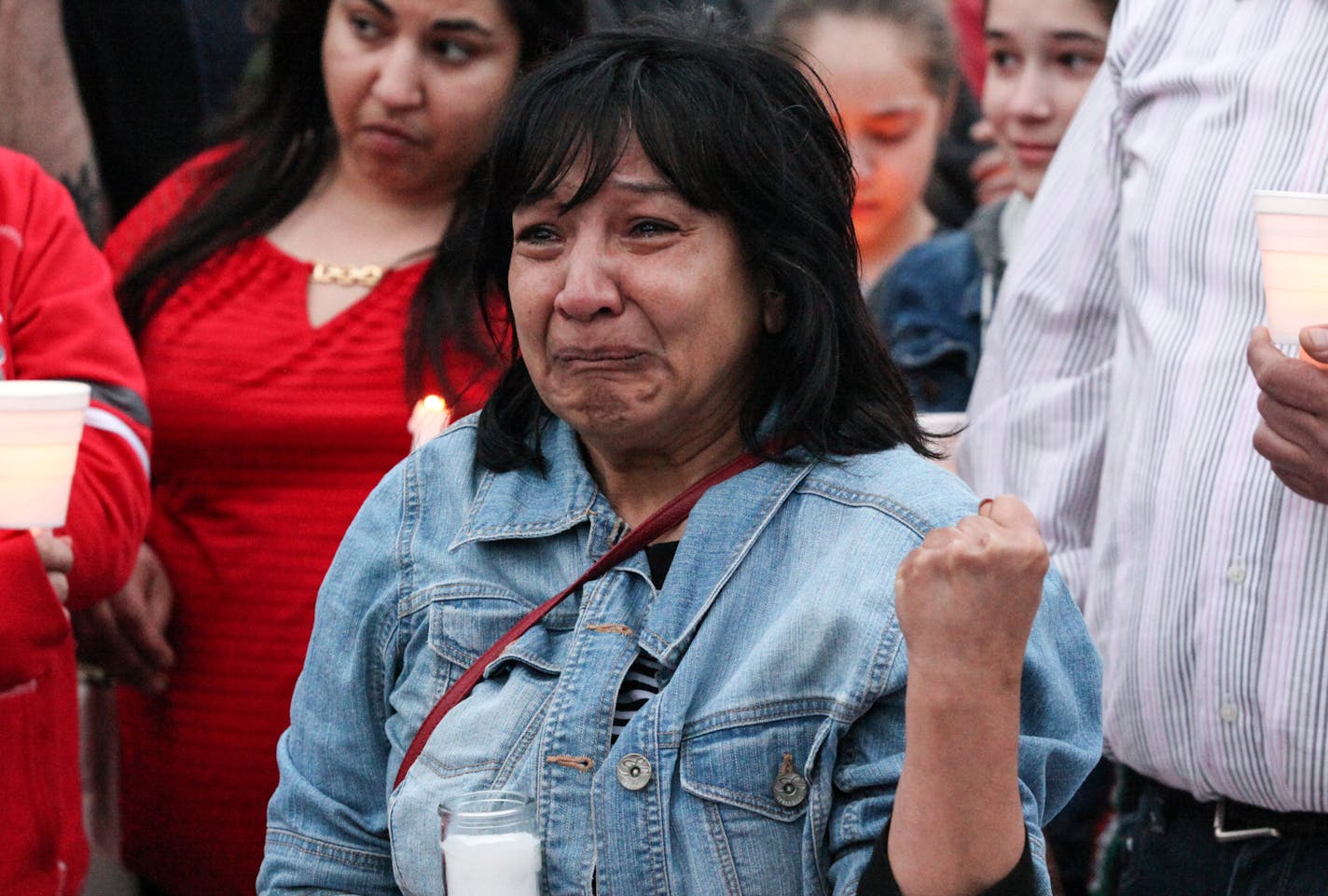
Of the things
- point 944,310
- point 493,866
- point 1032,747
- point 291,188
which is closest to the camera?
point 493,866

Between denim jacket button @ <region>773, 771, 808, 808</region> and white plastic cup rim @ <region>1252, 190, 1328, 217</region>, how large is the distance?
95 centimetres

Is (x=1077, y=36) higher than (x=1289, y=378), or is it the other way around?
(x=1077, y=36)

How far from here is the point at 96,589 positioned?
277 cm

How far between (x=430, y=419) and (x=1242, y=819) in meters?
1.33

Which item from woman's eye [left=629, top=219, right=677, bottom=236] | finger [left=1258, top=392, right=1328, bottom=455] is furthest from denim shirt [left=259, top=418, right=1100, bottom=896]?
finger [left=1258, top=392, right=1328, bottom=455]

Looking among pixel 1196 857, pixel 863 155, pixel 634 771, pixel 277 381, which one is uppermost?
pixel 863 155

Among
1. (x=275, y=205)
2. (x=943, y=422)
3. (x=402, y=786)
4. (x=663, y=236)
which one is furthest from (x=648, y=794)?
(x=275, y=205)

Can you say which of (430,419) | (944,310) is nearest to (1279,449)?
(430,419)

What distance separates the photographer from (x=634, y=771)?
191 centimetres

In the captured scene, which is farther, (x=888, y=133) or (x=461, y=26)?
(x=888, y=133)

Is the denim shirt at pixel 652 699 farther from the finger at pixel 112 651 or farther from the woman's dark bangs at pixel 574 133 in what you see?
the finger at pixel 112 651

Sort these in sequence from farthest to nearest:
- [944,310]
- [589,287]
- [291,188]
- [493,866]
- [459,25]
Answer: [944,310] → [291,188] → [459,25] → [589,287] → [493,866]

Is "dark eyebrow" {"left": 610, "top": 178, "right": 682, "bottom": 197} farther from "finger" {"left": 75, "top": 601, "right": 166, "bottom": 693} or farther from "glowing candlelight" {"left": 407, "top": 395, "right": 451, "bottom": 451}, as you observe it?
"finger" {"left": 75, "top": 601, "right": 166, "bottom": 693}

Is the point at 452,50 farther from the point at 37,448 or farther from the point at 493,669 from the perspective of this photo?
the point at 493,669
